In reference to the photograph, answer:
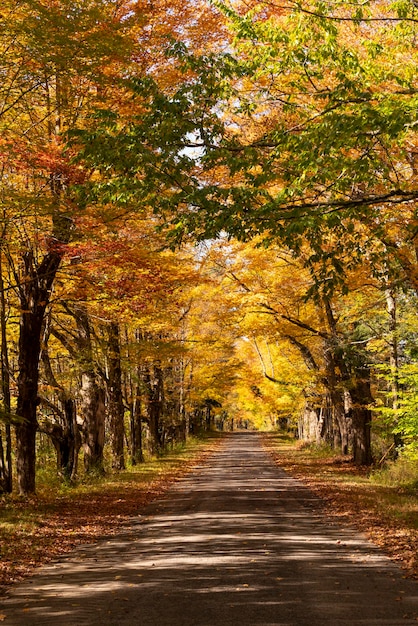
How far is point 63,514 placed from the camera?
13.8 meters

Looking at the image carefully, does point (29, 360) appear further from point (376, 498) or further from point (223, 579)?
point (223, 579)

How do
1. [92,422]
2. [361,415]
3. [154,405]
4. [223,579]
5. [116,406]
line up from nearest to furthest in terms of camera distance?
[223,579], [92,422], [361,415], [116,406], [154,405]

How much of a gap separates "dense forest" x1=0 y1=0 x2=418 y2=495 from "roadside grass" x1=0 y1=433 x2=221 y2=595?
134cm

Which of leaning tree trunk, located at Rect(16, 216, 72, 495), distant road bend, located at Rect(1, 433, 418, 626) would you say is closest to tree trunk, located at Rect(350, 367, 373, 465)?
distant road bend, located at Rect(1, 433, 418, 626)

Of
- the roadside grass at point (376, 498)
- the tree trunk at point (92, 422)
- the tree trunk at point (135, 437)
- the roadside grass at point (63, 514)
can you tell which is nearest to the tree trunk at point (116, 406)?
the roadside grass at point (63, 514)

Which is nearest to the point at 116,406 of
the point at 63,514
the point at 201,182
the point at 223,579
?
the point at 63,514

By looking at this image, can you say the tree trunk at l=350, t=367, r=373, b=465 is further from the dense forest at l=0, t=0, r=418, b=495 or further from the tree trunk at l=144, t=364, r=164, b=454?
the tree trunk at l=144, t=364, r=164, b=454

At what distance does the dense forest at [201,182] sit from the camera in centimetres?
865

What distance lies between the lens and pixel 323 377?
28.9 m

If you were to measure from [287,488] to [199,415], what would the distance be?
48.8m

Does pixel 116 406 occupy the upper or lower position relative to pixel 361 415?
upper

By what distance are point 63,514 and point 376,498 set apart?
760 centimetres

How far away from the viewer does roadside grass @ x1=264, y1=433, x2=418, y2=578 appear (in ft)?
34.8

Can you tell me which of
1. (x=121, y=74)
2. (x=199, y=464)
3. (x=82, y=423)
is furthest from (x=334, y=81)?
(x=199, y=464)
